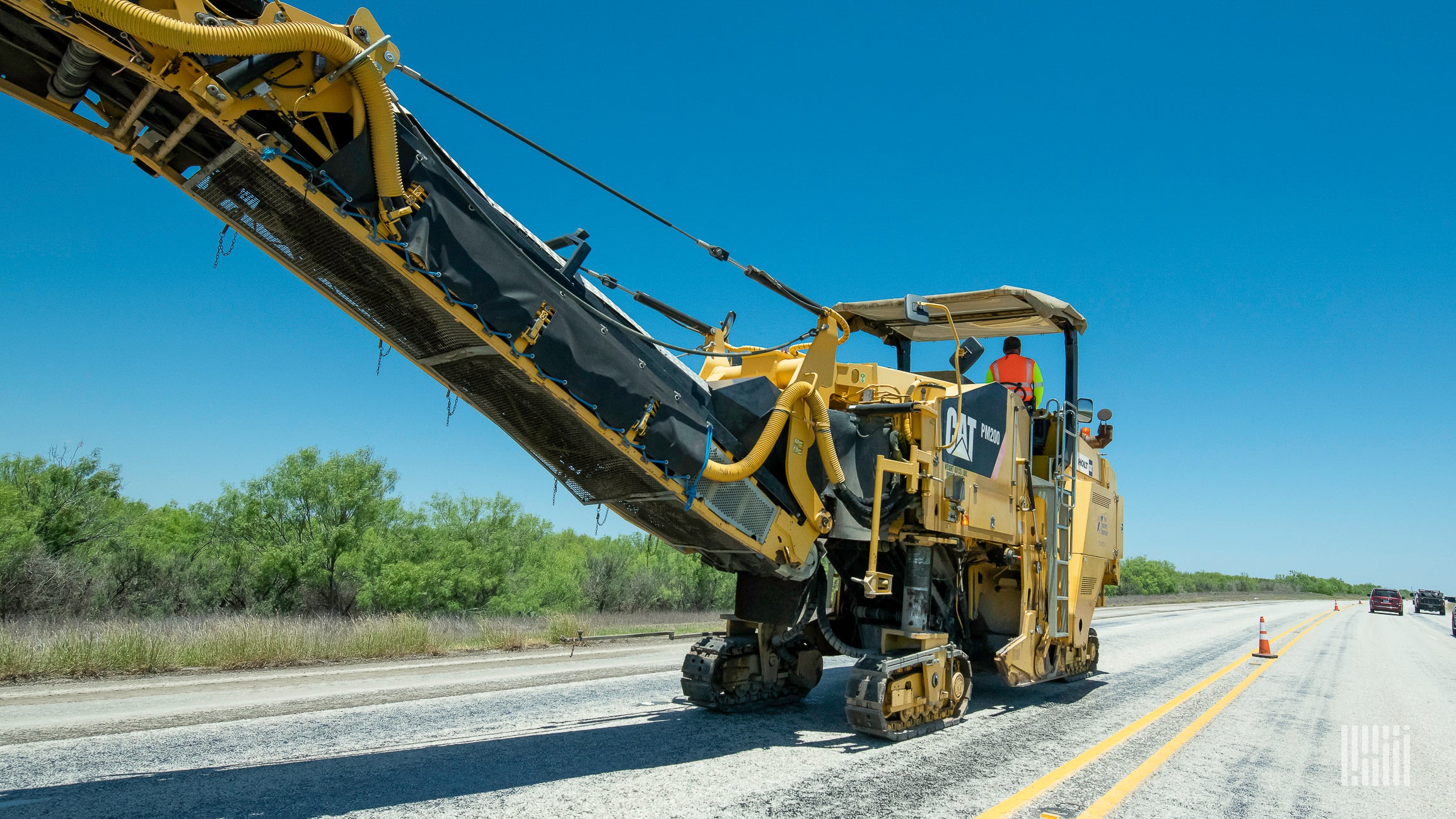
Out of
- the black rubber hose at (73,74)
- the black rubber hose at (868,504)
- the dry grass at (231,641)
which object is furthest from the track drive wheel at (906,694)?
the dry grass at (231,641)

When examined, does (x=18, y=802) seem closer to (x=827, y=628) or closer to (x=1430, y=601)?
(x=827, y=628)

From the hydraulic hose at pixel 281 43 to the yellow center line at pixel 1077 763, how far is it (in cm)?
505

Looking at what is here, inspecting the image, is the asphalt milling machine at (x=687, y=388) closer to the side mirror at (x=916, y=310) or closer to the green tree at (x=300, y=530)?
A: the side mirror at (x=916, y=310)

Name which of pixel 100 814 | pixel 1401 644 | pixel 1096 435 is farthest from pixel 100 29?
pixel 1401 644

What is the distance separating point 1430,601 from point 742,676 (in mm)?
54956

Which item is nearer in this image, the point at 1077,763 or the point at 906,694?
the point at 1077,763

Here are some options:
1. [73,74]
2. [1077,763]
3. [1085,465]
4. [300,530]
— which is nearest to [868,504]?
[1077,763]

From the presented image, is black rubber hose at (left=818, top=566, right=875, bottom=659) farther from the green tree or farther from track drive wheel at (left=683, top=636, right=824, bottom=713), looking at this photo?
the green tree

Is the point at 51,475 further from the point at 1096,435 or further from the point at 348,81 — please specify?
the point at 1096,435

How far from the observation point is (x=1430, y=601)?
45.8m

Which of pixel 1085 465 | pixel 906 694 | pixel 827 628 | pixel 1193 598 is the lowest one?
pixel 1193 598

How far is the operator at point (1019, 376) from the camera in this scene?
930 centimetres

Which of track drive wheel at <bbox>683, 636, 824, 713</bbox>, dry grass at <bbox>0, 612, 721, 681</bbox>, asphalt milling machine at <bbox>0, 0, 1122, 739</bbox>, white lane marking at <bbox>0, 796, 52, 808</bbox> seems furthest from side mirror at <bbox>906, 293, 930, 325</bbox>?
dry grass at <bbox>0, 612, 721, 681</bbox>

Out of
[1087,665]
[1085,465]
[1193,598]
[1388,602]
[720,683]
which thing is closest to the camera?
[720,683]
